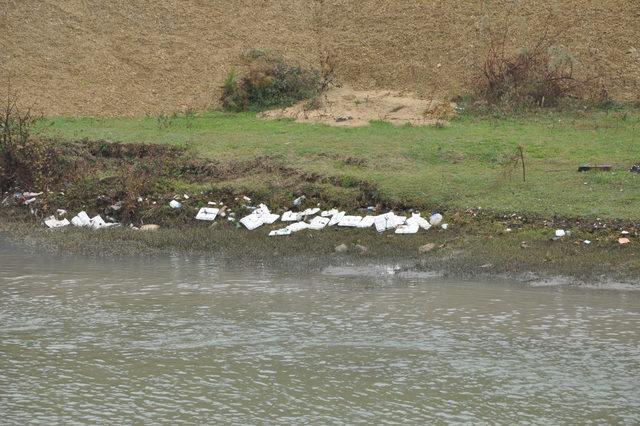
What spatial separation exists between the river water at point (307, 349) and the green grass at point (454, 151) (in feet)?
8.08

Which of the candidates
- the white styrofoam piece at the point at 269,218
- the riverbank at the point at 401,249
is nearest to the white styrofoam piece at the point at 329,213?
the riverbank at the point at 401,249

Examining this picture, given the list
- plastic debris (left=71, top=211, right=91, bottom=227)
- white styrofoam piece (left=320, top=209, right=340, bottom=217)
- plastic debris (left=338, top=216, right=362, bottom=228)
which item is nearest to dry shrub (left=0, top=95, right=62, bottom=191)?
plastic debris (left=71, top=211, right=91, bottom=227)

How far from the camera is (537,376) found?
318 inches

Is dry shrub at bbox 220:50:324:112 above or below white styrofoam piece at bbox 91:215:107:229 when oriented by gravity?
above

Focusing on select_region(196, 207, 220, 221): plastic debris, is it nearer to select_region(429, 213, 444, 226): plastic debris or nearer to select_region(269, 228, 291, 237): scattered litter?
select_region(269, 228, 291, 237): scattered litter

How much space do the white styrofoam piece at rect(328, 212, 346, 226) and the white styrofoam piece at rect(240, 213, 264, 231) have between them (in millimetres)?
882

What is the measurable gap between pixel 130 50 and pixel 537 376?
53.0 feet

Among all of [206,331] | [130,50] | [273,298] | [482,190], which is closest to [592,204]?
[482,190]

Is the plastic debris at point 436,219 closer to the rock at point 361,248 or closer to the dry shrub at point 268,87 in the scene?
the rock at point 361,248

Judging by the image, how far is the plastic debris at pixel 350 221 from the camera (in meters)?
12.8

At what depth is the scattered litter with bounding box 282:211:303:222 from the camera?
1320 cm

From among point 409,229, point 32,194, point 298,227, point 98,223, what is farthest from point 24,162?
A: point 409,229

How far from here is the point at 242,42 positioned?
23.0m

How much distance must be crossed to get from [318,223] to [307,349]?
430 cm
